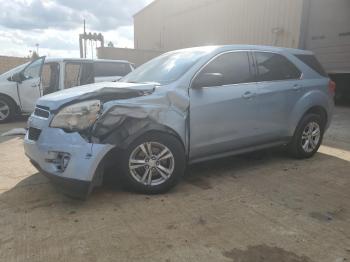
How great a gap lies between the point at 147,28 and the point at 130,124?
24839 millimetres

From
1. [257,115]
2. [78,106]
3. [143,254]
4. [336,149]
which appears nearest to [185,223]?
[143,254]

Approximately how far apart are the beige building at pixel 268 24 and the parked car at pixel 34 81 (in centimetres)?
837

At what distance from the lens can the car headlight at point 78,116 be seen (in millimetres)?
3365

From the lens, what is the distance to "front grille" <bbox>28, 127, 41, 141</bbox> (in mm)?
3573

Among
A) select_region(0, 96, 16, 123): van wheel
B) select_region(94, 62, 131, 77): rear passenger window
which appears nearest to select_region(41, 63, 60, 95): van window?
select_region(0, 96, 16, 123): van wheel

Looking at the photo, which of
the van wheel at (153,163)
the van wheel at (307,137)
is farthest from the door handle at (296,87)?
the van wheel at (153,163)

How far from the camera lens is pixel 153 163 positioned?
3691 mm

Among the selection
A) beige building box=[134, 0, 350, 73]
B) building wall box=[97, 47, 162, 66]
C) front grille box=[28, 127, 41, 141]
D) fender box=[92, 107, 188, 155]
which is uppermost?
beige building box=[134, 0, 350, 73]

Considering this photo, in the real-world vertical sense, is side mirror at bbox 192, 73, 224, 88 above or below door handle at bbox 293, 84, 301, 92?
above

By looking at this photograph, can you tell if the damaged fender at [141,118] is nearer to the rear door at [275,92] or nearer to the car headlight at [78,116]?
the car headlight at [78,116]

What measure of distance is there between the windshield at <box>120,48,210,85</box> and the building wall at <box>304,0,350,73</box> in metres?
9.58

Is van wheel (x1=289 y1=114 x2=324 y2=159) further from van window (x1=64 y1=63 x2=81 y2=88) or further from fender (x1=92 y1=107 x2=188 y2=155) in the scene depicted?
van window (x1=64 y1=63 x2=81 y2=88)

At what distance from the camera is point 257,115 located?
14.8ft

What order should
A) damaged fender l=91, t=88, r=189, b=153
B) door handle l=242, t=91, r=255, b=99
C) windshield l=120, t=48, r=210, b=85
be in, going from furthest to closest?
door handle l=242, t=91, r=255, b=99
windshield l=120, t=48, r=210, b=85
damaged fender l=91, t=88, r=189, b=153
